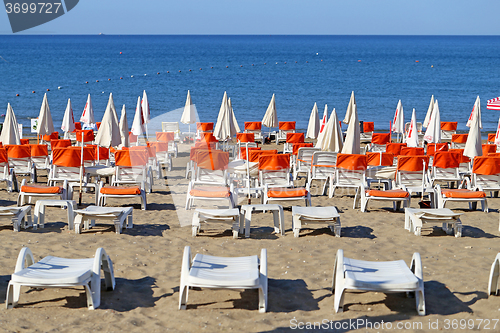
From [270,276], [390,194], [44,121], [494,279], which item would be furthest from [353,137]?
[44,121]

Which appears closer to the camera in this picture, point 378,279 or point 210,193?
point 378,279

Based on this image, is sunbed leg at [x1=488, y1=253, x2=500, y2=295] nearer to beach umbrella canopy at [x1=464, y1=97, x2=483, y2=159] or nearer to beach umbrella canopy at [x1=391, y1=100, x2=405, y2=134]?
beach umbrella canopy at [x1=464, y1=97, x2=483, y2=159]

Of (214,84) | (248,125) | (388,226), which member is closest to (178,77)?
(214,84)

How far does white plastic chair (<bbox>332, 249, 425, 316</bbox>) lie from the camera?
4.32m

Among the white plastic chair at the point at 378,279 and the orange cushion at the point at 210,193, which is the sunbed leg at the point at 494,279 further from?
the orange cushion at the point at 210,193

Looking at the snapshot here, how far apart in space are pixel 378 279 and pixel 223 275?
1.36m

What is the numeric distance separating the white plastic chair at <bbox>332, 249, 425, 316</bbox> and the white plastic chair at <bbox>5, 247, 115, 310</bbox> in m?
2.15

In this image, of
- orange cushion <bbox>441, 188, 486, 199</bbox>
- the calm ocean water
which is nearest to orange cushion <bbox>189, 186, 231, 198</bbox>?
orange cushion <bbox>441, 188, 486, 199</bbox>

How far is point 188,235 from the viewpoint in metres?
7.00

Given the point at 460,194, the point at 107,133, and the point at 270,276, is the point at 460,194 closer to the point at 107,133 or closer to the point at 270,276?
the point at 270,276

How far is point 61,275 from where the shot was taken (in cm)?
445

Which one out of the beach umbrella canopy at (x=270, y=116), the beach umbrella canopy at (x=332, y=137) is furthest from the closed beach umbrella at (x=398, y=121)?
the beach umbrella canopy at (x=332, y=137)

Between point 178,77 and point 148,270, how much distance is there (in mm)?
56066

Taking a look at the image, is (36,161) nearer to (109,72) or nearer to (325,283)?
(325,283)
